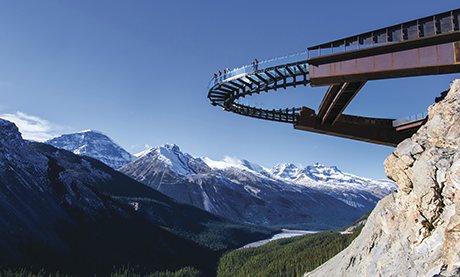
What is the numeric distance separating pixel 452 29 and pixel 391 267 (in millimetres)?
17622

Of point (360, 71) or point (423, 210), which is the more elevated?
point (360, 71)

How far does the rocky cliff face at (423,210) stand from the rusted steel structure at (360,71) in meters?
4.67

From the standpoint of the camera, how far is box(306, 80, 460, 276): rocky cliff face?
23.9 metres

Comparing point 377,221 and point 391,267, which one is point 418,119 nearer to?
point 377,221

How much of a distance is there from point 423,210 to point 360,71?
40.1ft

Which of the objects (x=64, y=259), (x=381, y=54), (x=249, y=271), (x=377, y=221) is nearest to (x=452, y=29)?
(x=381, y=54)

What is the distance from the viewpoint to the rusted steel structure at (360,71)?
1150 inches

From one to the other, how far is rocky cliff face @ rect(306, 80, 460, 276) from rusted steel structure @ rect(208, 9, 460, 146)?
15.3 feet

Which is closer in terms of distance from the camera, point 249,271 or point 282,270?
point 282,270

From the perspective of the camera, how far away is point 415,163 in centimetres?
3077

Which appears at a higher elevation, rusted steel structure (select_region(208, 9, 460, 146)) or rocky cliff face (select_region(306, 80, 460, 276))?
rusted steel structure (select_region(208, 9, 460, 146))

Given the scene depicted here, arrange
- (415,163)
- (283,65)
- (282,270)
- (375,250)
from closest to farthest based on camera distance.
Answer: (415,163)
(375,250)
(283,65)
(282,270)

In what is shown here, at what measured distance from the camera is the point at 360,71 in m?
33.1

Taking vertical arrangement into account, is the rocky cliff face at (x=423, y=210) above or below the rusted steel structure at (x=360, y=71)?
below
